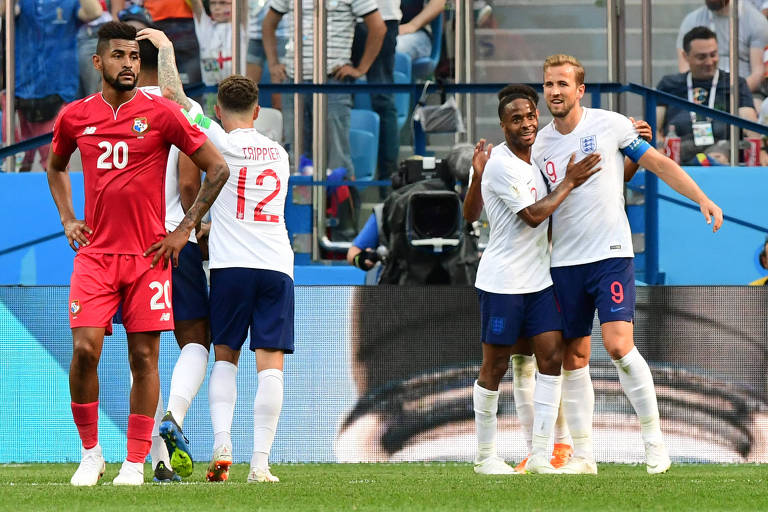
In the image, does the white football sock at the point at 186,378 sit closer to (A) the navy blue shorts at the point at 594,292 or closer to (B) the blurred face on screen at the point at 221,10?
(A) the navy blue shorts at the point at 594,292

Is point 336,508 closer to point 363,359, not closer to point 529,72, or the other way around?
point 363,359

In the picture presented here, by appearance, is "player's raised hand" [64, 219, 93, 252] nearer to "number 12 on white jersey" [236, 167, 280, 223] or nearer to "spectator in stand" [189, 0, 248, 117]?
"number 12 on white jersey" [236, 167, 280, 223]

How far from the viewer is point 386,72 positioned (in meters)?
11.9

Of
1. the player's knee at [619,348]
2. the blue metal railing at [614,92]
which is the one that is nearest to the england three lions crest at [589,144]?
the player's knee at [619,348]

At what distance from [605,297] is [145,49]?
2.54 m

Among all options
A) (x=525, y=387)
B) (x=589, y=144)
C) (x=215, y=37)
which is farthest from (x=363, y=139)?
(x=589, y=144)

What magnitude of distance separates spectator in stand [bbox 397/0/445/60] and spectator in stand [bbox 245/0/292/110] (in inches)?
39.4

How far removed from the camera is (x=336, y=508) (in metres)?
5.28

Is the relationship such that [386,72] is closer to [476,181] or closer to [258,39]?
[258,39]

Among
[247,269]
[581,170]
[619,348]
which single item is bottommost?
[619,348]

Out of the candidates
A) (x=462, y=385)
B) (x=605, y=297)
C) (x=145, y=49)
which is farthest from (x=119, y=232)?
(x=462, y=385)

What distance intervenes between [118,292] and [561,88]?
8.13 ft

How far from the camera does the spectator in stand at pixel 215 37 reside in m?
12.4

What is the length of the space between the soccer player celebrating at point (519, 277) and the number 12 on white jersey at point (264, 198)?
112cm
